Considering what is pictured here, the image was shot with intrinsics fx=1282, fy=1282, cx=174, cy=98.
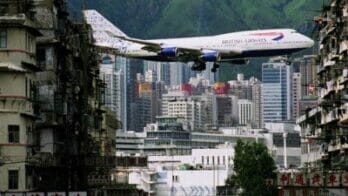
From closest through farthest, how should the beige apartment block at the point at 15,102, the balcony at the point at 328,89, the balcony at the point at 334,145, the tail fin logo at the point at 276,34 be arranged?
1. the beige apartment block at the point at 15,102
2. the balcony at the point at 334,145
3. the balcony at the point at 328,89
4. the tail fin logo at the point at 276,34

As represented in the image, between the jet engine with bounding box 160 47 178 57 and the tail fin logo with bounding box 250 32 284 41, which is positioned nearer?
the jet engine with bounding box 160 47 178 57

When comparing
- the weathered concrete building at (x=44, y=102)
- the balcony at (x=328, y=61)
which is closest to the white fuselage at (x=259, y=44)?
the balcony at (x=328, y=61)

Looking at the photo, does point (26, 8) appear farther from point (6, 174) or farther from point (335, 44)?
point (335, 44)

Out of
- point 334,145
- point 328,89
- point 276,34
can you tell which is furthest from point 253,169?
point 334,145

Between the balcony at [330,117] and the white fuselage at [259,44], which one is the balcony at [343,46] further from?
the white fuselage at [259,44]

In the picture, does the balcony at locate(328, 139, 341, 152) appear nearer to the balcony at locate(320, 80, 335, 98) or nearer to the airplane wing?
the balcony at locate(320, 80, 335, 98)

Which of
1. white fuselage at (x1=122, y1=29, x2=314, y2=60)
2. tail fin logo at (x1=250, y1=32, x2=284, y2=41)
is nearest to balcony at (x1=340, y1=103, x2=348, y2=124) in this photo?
white fuselage at (x1=122, y1=29, x2=314, y2=60)

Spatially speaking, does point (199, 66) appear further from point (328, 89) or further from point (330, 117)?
point (330, 117)

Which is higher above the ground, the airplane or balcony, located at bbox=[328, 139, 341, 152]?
the airplane
